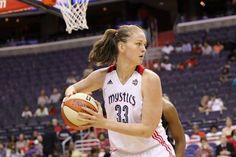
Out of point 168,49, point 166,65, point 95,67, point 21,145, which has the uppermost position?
point 168,49

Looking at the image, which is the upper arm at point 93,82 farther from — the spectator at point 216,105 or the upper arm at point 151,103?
the spectator at point 216,105

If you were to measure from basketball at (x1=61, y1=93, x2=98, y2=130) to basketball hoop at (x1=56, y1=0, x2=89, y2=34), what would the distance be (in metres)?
3.10

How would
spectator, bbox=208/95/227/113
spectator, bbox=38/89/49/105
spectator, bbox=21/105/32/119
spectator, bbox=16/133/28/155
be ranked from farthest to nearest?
spectator, bbox=38/89/49/105
spectator, bbox=21/105/32/119
spectator, bbox=208/95/227/113
spectator, bbox=16/133/28/155

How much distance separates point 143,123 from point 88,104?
36 centimetres

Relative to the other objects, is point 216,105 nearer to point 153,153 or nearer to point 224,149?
point 224,149

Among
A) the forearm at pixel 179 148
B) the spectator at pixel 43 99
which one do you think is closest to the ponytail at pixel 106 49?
the forearm at pixel 179 148

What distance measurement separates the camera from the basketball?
3668mm

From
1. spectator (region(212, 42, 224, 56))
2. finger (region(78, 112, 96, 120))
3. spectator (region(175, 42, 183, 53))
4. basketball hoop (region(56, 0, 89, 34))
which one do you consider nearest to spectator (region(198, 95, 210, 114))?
spectator (region(212, 42, 224, 56))

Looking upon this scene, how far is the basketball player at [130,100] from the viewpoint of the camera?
3.60 metres

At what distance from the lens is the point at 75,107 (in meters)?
3.69

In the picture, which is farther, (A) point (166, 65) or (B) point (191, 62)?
(A) point (166, 65)

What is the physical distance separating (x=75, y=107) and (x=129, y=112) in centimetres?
34

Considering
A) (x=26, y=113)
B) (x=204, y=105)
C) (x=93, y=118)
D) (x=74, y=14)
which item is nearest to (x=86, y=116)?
(x=93, y=118)

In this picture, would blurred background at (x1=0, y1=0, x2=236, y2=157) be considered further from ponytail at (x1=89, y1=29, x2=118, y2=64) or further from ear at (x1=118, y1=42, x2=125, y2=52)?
ear at (x1=118, y1=42, x2=125, y2=52)
